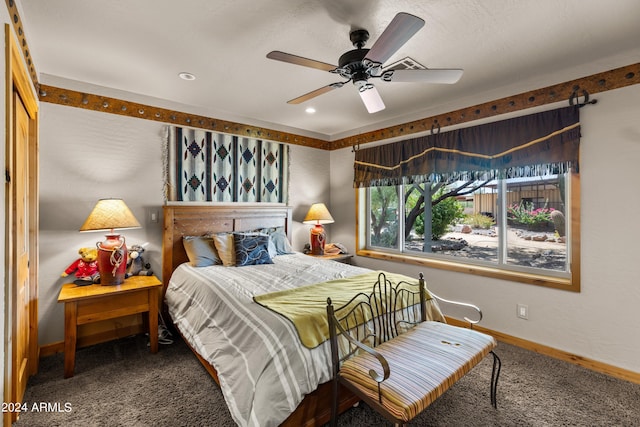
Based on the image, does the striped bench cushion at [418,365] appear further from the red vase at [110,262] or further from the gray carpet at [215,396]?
the red vase at [110,262]

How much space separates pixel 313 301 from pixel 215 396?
96 centimetres

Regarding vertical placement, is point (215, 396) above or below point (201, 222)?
below

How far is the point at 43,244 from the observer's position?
8.88 feet

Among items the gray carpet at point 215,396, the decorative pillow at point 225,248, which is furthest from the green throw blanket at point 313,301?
the decorative pillow at point 225,248

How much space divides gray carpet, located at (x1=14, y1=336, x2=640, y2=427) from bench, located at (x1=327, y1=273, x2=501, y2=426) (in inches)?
9.6

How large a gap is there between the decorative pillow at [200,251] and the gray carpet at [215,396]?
90 cm

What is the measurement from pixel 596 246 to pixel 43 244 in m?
4.73

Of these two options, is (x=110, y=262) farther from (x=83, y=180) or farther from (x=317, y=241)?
(x=317, y=241)

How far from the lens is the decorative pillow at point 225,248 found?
10.6ft

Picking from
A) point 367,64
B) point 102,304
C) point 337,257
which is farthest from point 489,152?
point 102,304

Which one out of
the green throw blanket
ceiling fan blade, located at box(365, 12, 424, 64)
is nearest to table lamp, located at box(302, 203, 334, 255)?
the green throw blanket

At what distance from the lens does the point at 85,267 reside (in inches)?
109

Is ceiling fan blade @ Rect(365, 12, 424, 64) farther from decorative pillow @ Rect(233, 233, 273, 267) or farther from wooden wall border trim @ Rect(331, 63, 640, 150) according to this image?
decorative pillow @ Rect(233, 233, 273, 267)

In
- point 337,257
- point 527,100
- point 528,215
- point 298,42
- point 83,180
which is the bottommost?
point 337,257
